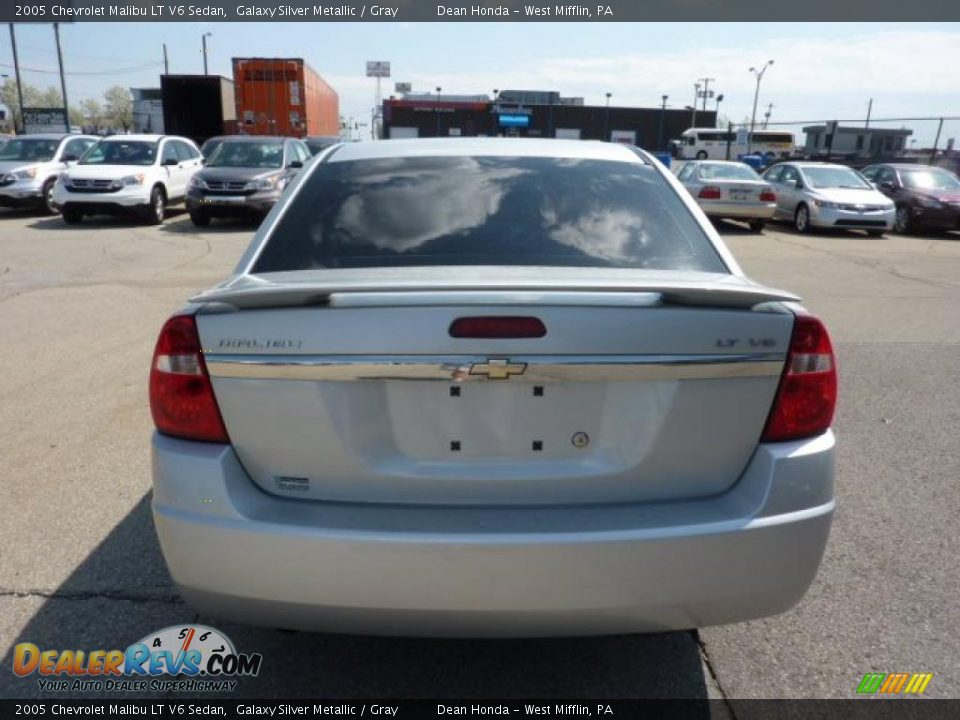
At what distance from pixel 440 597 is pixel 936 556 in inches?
98.9

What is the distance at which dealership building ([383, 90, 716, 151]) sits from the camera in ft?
212

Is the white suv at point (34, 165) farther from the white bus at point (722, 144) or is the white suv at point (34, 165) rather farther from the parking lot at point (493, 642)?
the white bus at point (722, 144)

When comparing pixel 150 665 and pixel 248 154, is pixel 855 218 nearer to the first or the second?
pixel 248 154

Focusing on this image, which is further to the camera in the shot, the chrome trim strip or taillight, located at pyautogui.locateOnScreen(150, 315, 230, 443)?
taillight, located at pyautogui.locateOnScreen(150, 315, 230, 443)

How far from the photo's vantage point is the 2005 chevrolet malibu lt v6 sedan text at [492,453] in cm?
197

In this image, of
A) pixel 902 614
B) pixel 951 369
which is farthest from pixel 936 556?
pixel 951 369

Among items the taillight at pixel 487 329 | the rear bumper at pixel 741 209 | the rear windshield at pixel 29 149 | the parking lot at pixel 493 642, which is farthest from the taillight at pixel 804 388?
the rear windshield at pixel 29 149

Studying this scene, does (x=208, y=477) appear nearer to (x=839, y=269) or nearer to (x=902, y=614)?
(x=902, y=614)

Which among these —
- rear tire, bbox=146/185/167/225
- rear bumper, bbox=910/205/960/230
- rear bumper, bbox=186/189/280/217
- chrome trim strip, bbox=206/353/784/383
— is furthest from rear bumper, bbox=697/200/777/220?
chrome trim strip, bbox=206/353/784/383

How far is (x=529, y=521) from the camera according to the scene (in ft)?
6.61

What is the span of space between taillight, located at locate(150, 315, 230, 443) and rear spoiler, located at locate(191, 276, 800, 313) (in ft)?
0.36

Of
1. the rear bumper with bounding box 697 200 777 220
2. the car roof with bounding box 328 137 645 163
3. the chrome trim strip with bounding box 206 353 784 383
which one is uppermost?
the car roof with bounding box 328 137 645 163

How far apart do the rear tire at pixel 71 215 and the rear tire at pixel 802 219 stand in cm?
1596

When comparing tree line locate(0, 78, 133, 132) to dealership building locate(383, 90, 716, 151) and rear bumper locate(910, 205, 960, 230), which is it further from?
rear bumper locate(910, 205, 960, 230)
